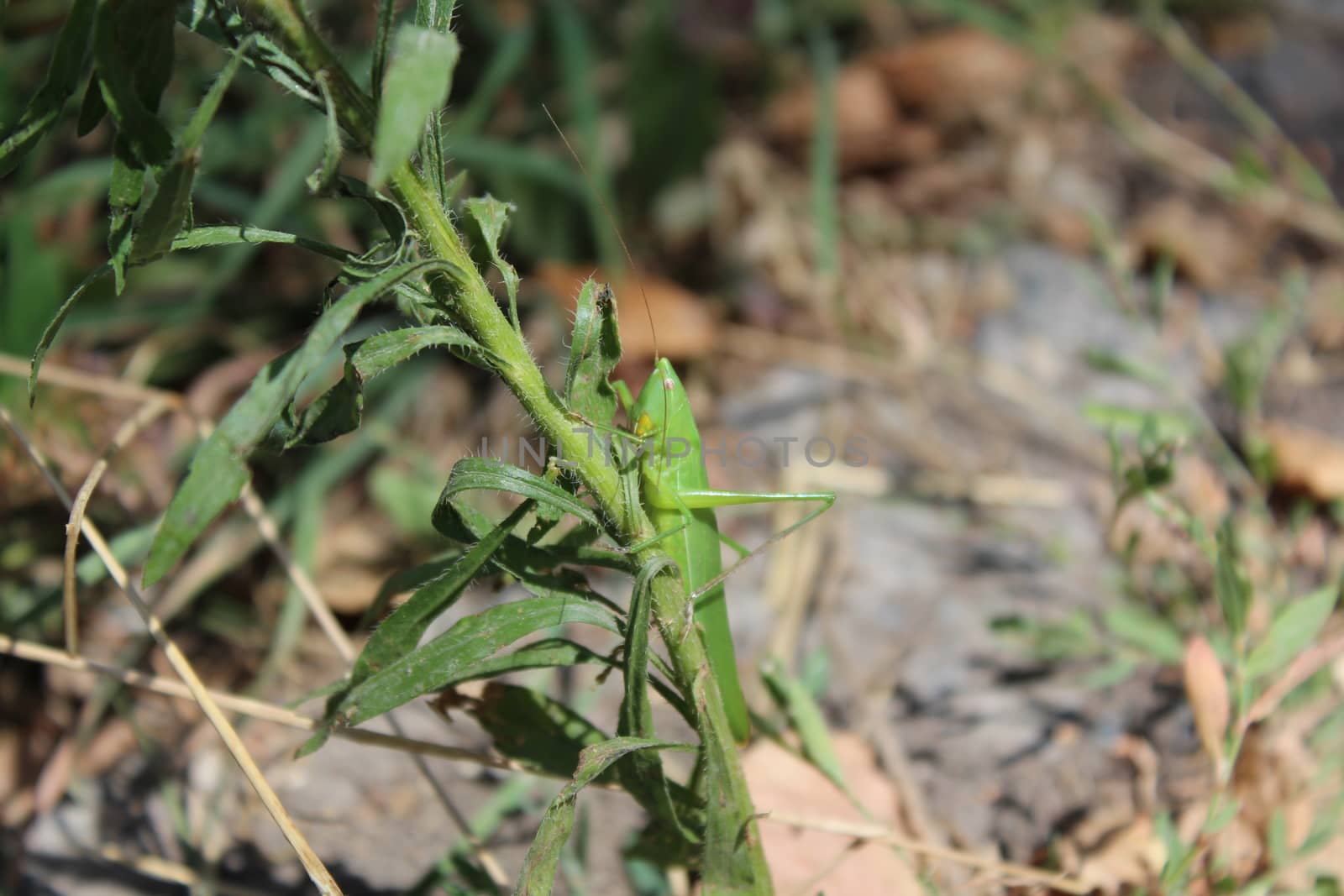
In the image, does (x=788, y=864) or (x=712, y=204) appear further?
(x=712, y=204)

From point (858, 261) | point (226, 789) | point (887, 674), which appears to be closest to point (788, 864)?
point (887, 674)

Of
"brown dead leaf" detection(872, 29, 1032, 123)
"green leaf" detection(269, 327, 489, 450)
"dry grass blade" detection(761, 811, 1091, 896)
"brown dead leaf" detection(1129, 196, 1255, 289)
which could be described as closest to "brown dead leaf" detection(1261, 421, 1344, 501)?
"brown dead leaf" detection(1129, 196, 1255, 289)

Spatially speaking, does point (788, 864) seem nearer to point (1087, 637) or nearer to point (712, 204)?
point (1087, 637)

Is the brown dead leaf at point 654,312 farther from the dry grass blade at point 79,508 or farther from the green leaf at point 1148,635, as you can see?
the green leaf at point 1148,635

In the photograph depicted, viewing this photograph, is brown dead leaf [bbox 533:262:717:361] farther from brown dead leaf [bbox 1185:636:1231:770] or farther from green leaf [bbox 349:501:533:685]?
green leaf [bbox 349:501:533:685]

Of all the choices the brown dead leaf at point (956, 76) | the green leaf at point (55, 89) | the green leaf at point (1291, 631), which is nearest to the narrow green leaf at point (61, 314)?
the green leaf at point (55, 89)

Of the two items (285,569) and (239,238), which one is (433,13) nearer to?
(239,238)
